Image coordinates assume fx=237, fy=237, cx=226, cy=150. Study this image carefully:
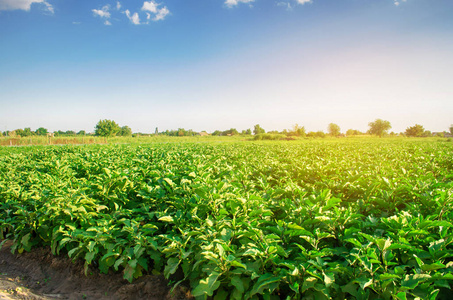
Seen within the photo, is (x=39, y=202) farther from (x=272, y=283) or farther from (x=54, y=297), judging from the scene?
(x=272, y=283)

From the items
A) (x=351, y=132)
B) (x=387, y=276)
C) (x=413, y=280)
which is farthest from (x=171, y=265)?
(x=351, y=132)


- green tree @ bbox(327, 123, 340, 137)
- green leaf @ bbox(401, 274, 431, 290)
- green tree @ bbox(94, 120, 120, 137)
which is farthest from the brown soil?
green tree @ bbox(327, 123, 340, 137)

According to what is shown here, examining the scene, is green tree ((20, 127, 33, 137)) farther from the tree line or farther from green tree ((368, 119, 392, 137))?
green tree ((368, 119, 392, 137))

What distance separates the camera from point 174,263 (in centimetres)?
245

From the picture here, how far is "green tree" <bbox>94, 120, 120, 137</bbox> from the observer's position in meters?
86.8

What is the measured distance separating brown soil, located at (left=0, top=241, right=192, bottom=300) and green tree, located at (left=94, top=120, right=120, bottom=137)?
299 ft

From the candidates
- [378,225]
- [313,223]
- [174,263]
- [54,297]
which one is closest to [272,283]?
[313,223]

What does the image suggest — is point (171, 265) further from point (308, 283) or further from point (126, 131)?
point (126, 131)

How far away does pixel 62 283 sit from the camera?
331 centimetres

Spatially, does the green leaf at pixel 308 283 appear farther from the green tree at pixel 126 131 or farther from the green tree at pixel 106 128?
the green tree at pixel 126 131

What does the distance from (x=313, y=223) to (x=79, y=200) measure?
333 centimetres

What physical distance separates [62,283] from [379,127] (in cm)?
12419

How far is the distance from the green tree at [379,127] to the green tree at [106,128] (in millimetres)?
110066

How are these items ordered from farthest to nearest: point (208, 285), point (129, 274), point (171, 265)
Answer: point (129, 274) < point (171, 265) < point (208, 285)
